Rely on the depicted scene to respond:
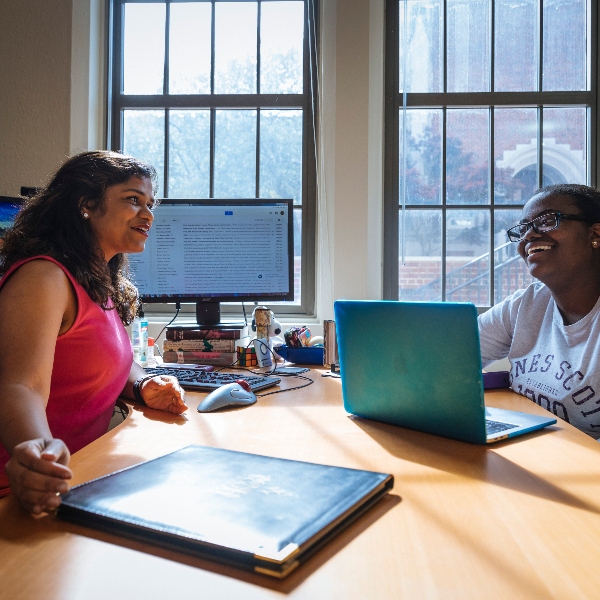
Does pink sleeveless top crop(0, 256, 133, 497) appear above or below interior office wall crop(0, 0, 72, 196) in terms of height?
below

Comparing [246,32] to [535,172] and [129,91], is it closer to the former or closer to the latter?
[129,91]

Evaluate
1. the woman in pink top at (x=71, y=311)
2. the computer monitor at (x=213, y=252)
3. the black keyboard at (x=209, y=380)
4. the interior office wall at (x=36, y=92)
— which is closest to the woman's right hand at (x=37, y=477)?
the woman in pink top at (x=71, y=311)

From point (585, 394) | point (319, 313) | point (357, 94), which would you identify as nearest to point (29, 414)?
point (585, 394)

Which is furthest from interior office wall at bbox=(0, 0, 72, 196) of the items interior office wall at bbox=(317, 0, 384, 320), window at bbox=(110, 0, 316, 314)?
interior office wall at bbox=(317, 0, 384, 320)

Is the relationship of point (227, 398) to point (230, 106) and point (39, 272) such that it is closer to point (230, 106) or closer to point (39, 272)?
point (39, 272)

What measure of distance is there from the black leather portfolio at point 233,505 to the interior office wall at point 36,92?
232cm

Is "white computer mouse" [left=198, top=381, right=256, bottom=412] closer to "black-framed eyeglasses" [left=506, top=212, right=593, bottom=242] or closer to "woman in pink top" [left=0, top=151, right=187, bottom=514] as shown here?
"woman in pink top" [left=0, top=151, right=187, bottom=514]

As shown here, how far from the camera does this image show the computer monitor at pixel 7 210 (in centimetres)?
216

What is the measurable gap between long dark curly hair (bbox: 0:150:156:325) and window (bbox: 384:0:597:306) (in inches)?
60.9

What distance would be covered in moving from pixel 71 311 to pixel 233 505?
0.77 meters

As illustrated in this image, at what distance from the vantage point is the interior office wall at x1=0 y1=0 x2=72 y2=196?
8.77 feet

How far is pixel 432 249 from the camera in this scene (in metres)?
2.79

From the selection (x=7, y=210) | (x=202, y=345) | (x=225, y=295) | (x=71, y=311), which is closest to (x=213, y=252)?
(x=225, y=295)

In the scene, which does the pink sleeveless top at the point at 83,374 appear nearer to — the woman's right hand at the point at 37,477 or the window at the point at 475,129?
the woman's right hand at the point at 37,477
